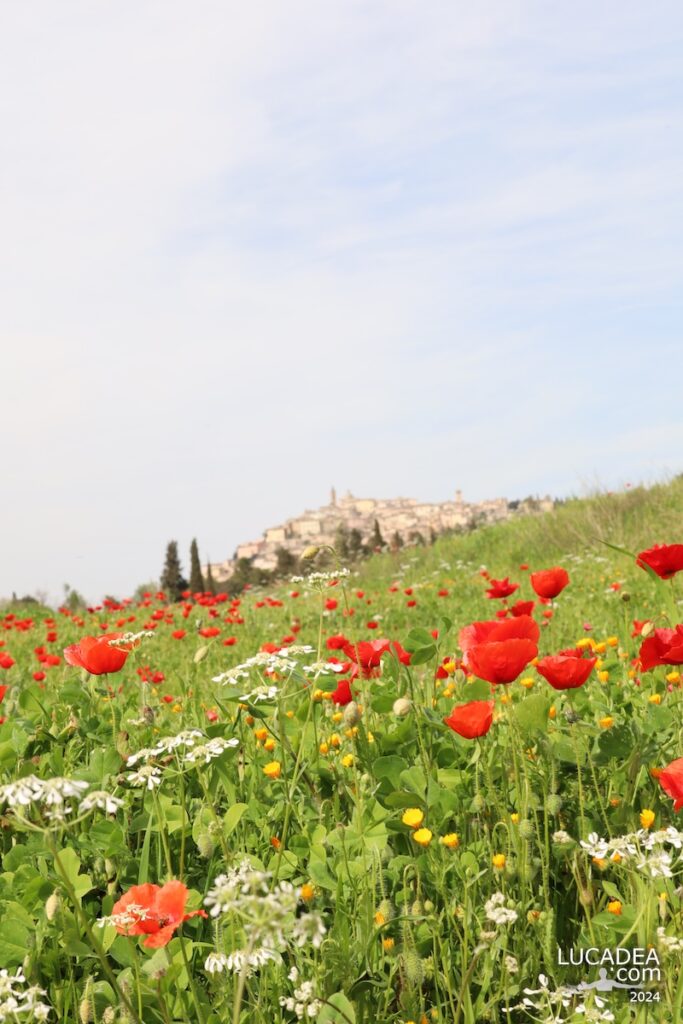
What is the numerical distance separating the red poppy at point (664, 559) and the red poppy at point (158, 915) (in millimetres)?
1639

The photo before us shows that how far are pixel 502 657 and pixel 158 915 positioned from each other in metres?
0.97

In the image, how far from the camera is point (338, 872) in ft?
7.53

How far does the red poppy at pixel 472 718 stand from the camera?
2242 mm

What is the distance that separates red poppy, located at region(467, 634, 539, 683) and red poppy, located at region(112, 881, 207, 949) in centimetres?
87

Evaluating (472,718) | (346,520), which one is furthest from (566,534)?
(346,520)

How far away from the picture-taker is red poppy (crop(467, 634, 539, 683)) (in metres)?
2.21

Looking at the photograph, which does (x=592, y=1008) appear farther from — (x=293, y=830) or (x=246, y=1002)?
(x=293, y=830)

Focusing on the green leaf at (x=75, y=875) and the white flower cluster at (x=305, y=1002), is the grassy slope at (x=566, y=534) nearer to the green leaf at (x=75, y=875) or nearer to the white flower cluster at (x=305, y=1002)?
the green leaf at (x=75, y=875)

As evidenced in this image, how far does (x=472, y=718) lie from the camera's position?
88.9 inches

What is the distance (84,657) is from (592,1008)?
1.73 m

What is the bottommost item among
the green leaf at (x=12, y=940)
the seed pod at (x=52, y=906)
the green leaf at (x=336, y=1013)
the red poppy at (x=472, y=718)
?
the green leaf at (x=336, y=1013)

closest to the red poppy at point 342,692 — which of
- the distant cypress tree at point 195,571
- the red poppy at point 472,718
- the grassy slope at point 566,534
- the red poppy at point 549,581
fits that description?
the red poppy at point 472,718

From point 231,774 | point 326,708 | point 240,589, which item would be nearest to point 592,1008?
point 231,774

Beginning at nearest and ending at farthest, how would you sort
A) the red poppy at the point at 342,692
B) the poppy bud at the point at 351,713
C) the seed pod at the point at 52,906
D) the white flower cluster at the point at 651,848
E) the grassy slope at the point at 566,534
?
the seed pod at the point at 52,906 → the white flower cluster at the point at 651,848 → the poppy bud at the point at 351,713 → the red poppy at the point at 342,692 → the grassy slope at the point at 566,534
